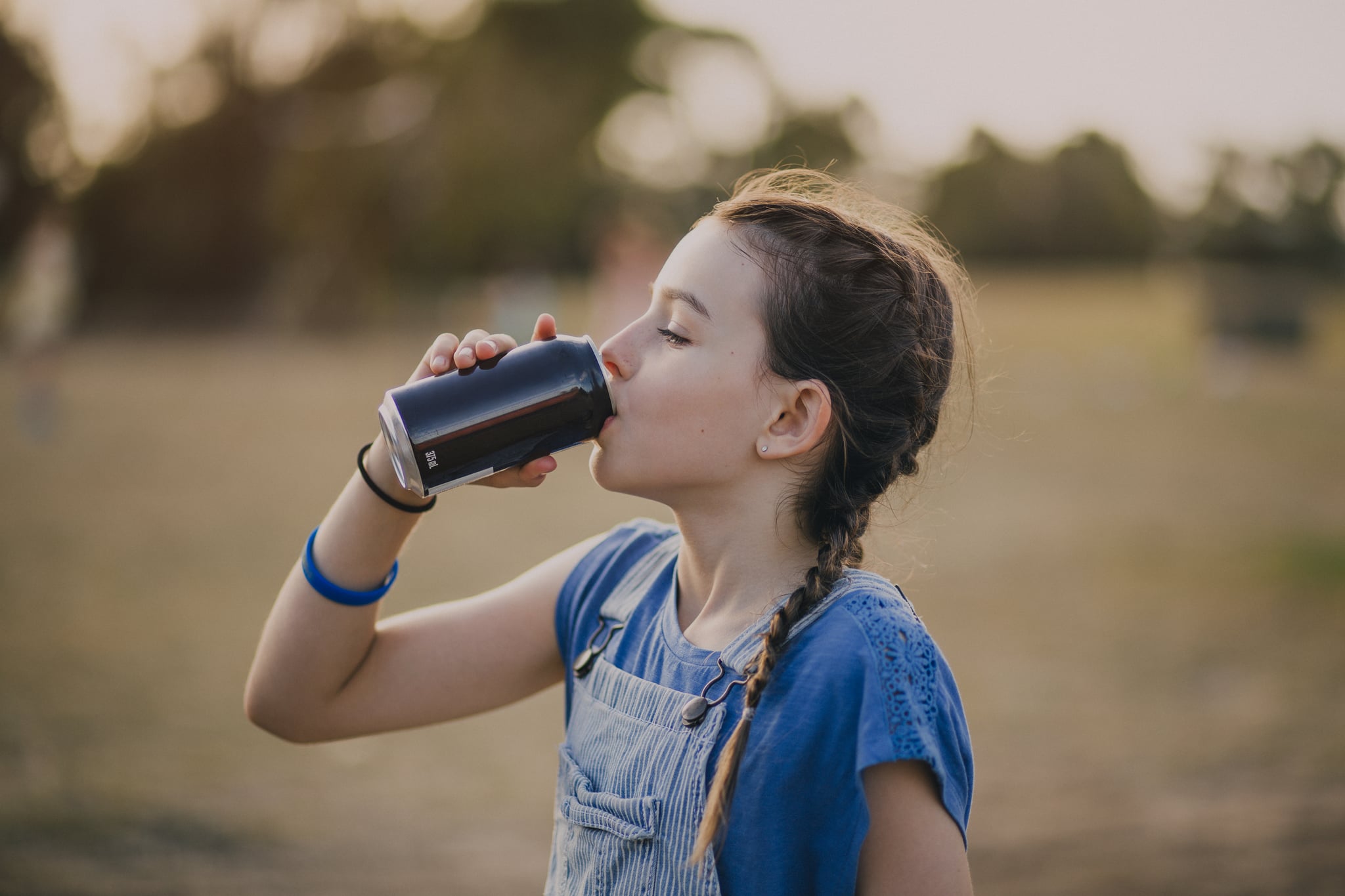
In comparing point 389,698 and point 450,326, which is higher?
point 450,326

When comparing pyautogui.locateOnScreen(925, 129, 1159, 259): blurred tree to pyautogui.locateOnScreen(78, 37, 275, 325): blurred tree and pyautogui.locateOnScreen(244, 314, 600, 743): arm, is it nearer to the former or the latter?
pyautogui.locateOnScreen(78, 37, 275, 325): blurred tree

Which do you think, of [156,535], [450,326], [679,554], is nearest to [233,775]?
[679,554]

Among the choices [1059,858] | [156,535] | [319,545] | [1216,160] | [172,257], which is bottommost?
[1059,858]

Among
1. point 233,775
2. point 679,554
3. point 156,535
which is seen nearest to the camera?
point 679,554

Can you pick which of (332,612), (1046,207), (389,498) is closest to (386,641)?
(332,612)

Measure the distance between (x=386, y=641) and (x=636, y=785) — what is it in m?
0.60

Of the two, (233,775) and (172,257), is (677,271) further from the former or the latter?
(172,257)

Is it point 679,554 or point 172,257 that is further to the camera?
point 172,257

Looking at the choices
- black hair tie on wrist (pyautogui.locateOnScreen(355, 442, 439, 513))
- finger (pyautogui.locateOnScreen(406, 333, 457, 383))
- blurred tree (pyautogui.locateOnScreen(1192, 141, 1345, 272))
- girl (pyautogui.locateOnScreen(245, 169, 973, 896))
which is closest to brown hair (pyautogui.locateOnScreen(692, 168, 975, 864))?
girl (pyautogui.locateOnScreen(245, 169, 973, 896))

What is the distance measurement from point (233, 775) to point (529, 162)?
33374 mm

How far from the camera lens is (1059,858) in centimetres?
353

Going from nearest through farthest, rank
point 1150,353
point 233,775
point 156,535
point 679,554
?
1. point 679,554
2. point 233,775
3. point 156,535
4. point 1150,353

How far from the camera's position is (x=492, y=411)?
5.25ft

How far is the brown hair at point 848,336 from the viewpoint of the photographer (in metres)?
1.62
